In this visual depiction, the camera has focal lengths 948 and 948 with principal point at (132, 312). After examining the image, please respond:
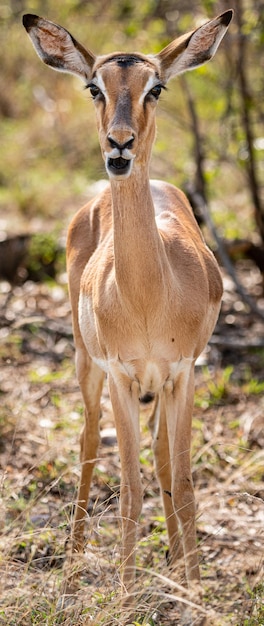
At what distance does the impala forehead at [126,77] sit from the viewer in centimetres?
376

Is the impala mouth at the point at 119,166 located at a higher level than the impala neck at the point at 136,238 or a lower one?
higher

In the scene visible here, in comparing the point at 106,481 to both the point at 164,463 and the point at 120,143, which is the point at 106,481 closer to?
the point at 164,463

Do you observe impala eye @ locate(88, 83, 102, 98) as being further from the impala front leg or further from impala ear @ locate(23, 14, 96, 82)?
the impala front leg

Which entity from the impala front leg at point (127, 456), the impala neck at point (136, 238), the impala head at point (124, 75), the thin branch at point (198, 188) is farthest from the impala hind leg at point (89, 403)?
the thin branch at point (198, 188)

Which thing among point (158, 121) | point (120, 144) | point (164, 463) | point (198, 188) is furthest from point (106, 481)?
point (158, 121)

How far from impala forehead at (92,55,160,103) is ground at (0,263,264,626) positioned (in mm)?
1516

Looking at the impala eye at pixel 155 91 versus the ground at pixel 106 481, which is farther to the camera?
the impala eye at pixel 155 91

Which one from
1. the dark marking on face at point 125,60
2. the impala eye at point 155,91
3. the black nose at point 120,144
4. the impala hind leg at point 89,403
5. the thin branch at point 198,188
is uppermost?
the dark marking on face at point 125,60

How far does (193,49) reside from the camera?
4227 mm

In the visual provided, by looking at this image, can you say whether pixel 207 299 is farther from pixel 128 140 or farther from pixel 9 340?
pixel 9 340

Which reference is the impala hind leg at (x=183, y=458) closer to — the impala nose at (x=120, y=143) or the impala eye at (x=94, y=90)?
the impala nose at (x=120, y=143)

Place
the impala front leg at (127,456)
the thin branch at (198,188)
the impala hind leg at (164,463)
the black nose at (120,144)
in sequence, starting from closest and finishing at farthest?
1. the black nose at (120,144)
2. the impala front leg at (127,456)
3. the impala hind leg at (164,463)
4. the thin branch at (198,188)

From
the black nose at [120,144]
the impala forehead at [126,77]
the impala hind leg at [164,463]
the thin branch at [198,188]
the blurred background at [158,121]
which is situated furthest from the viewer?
the blurred background at [158,121]

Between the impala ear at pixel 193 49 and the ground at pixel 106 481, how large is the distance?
1.68m
